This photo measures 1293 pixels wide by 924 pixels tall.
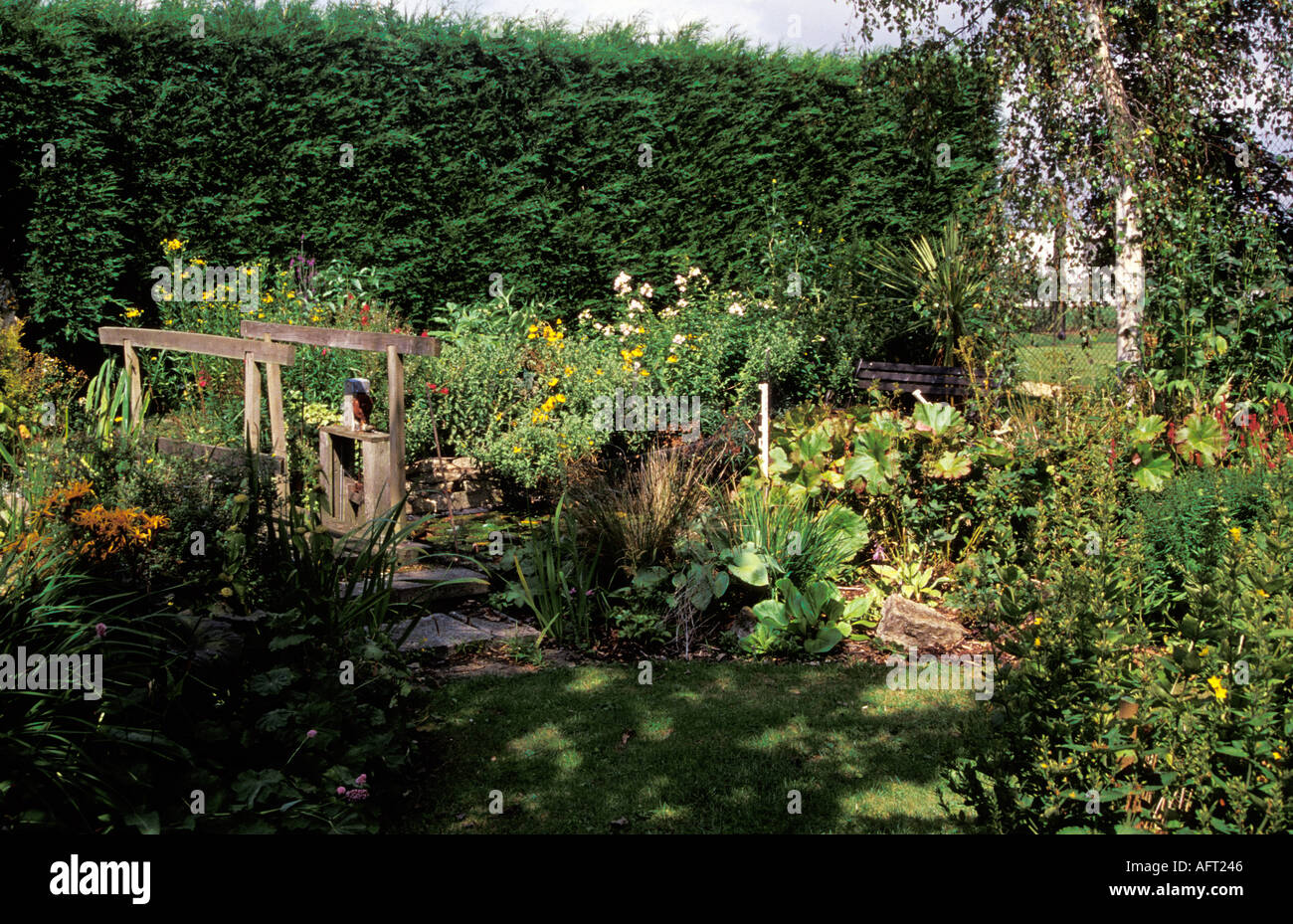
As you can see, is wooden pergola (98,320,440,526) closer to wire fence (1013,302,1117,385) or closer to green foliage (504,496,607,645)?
green foliage (504,496,607,645)

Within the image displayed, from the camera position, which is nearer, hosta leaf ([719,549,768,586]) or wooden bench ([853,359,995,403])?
hosta leaf ([719,549,768,586])

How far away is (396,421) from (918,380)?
420 cm

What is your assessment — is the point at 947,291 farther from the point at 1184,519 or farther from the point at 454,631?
the point at 454,631

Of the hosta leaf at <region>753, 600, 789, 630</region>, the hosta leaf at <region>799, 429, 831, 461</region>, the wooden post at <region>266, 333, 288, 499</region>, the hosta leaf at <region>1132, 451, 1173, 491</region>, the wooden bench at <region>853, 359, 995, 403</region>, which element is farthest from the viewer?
the wooden bench at <region>853, 359, 995, 403</region>

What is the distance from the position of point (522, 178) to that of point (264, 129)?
7.65ft

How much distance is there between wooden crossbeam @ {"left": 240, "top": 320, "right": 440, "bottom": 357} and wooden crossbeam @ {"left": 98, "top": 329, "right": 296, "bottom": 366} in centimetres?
18

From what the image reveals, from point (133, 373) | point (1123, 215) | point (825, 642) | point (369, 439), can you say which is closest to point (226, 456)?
point (369, 439)

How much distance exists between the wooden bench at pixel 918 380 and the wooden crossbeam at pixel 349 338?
3.61 metres

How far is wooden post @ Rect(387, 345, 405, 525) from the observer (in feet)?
20.5

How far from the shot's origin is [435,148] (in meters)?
9.84

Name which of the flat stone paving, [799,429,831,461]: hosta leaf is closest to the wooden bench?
[799,429,831,461]: hosta leaf

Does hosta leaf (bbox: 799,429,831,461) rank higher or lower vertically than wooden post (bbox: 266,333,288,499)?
lower

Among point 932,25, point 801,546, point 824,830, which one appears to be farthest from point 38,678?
point 932,25
